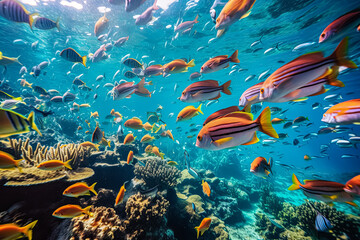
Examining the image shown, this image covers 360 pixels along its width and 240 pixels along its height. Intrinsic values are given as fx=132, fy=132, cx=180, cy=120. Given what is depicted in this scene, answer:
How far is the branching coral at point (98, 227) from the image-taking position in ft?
8.17

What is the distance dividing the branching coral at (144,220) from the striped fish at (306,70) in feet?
12.3

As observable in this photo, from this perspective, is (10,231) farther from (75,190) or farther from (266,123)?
(266,123)

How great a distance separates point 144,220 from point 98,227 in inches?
43.1

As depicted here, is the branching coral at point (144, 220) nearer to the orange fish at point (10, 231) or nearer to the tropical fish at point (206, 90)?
the orange fish at point (10, 231)

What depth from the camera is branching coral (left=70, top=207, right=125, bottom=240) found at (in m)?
2.49

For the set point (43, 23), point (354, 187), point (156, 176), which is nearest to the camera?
point (354, 187)

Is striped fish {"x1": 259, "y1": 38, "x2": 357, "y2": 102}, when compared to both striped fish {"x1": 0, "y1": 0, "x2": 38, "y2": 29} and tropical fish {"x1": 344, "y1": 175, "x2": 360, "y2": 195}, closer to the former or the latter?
tropical fish {"x1": 344, "y1": 175, "x2": 360, "y2": 195}

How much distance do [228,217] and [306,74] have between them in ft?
25.1

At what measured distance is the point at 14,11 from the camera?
3512 millimetres

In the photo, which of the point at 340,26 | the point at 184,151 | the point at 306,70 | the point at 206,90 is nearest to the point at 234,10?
the point at 206,90

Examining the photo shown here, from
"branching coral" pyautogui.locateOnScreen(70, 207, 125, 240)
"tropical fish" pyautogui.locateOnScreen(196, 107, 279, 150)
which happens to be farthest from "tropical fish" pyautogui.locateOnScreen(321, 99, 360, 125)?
"branching coral" pyautogui.locateOnScreen(70, 207, 125, 240)

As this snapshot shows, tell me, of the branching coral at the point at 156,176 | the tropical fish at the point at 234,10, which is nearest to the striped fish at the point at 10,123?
the branching coral at the point at 156,176

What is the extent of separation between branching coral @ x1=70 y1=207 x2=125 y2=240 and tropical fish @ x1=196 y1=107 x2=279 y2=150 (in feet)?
8.73

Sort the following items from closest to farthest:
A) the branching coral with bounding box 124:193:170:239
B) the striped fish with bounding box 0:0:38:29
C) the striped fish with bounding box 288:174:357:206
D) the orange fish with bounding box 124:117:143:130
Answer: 1. the striped fish with bounding box 288:174:357:206
2. the branching coral with bounding box 124:193:170:239
3. the striped fish with bounding box 0:0:38:29
4. the orange fish with bounding box 124:117:143:130
